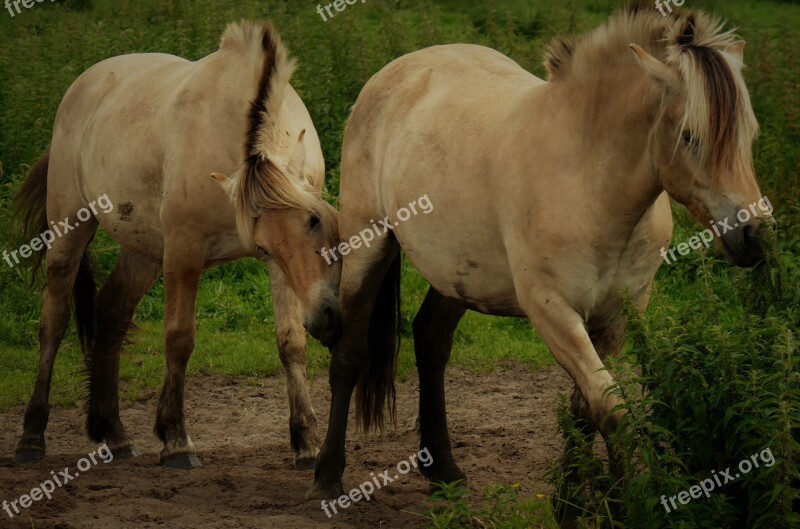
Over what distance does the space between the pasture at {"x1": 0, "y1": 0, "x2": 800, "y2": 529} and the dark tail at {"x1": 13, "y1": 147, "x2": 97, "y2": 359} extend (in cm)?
37

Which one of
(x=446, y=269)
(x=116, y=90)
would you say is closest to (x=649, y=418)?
(x=446, y=269)

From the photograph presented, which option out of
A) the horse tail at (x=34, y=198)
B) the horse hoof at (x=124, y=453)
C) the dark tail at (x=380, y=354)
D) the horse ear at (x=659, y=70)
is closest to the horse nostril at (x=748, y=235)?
the horse ear at (x=659, y=70)

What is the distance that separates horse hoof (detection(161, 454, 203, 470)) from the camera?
21.1 feet

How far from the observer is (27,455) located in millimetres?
6820

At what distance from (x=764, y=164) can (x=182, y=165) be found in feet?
19.6

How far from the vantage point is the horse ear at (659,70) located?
435cm

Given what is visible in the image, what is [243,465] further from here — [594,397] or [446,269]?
[594,397]

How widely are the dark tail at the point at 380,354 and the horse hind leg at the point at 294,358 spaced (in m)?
0.35

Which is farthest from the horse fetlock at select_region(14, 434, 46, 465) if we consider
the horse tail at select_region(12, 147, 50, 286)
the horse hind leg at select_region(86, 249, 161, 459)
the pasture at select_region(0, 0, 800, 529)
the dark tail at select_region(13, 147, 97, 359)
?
the horse tail at select_region(12, 147, 50, 286)

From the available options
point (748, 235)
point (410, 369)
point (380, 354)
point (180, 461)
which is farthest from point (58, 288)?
point (748, 235)

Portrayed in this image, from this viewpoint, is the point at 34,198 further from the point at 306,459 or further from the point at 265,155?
the point at 306,459

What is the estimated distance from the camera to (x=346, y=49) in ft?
40.6

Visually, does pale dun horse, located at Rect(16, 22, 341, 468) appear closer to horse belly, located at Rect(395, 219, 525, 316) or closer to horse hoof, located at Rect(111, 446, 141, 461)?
horse hoof, located at Rect(111, 446, 141, 461)

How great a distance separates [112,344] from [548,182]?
3608 mm
